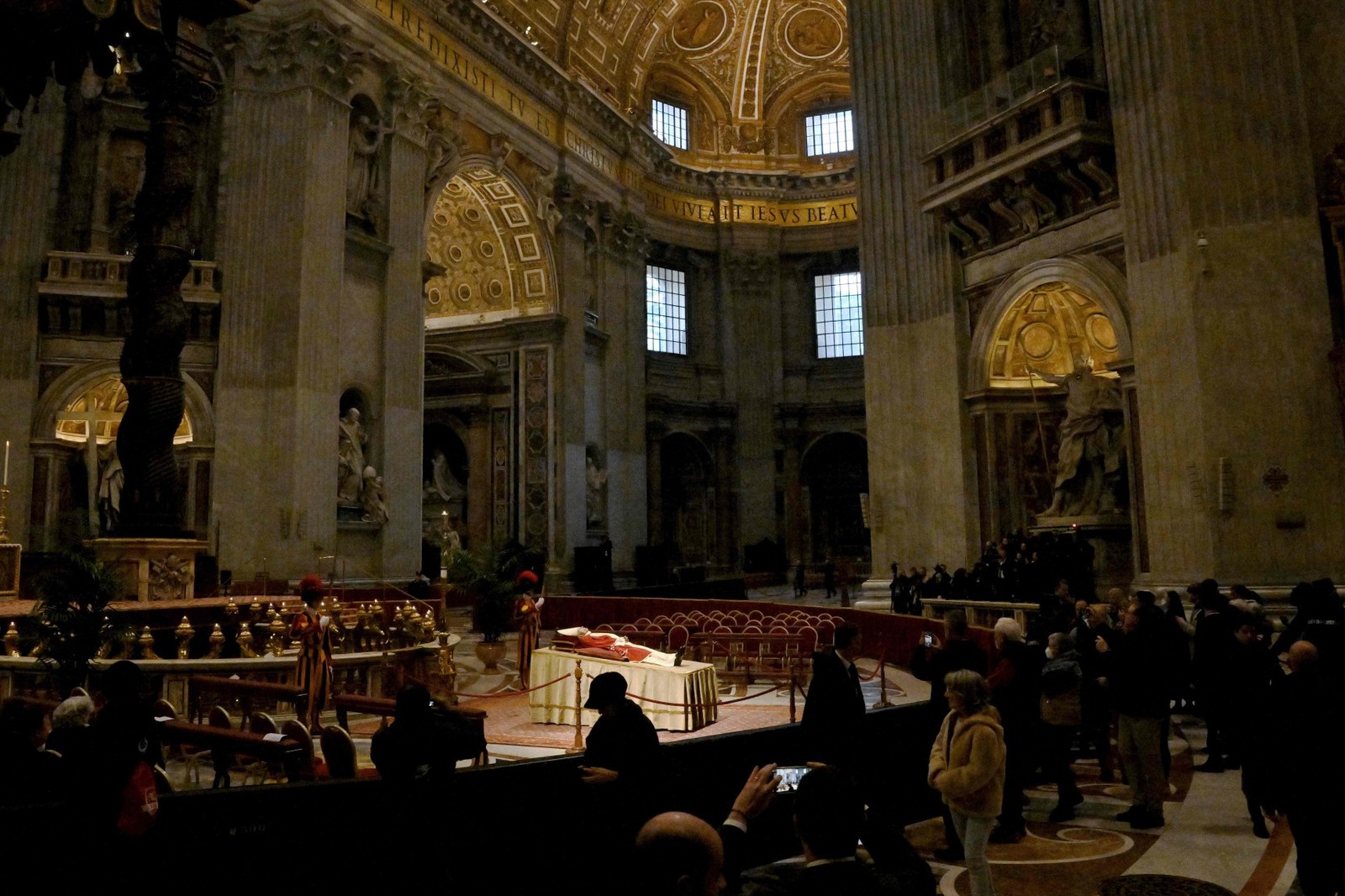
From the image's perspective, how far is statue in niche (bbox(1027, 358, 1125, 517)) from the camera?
14.4 metres

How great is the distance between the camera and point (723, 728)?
362 inches

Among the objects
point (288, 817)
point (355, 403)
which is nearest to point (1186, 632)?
point (288, 817)

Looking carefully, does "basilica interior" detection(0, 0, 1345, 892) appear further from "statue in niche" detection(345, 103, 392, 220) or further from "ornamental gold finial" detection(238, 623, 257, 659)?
"ornamental gold finial" detection(238, 623, 257, 659)

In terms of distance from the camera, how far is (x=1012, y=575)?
13250 mm

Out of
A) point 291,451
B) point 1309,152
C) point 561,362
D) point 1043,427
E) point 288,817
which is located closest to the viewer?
point 288,817

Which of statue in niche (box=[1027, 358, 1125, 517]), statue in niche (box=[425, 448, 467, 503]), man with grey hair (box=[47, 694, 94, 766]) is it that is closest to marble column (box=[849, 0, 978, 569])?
statue in niche (box=[1027, 358, 1125, 517])

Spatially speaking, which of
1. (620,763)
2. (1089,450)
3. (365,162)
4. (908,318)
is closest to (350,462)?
(365,162)

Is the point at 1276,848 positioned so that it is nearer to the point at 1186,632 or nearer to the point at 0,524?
the point at 1186,632

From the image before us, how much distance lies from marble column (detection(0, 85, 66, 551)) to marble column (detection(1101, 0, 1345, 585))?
1803 centimetres

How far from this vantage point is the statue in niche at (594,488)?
2689 centimetres

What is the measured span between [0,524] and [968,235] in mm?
15106

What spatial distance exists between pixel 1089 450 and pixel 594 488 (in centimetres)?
1538

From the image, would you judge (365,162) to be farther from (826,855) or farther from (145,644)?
(826,855)

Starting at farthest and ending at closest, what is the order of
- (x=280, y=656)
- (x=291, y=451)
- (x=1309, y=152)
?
(x=291, y=451), (x=1309, y=152), (x=280, y=656)
